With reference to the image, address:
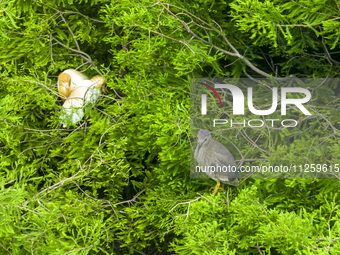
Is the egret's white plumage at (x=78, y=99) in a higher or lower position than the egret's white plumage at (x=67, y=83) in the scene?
lower

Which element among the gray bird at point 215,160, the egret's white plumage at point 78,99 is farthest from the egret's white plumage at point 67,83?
the gray bird at point 215,160

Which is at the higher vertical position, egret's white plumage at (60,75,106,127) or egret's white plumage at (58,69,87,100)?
egret's white plumage at (58,69,87,100)

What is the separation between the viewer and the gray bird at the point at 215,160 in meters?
1.34

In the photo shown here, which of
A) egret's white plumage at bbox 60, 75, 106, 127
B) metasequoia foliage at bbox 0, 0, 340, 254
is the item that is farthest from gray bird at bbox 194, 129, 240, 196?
egret's white plumage at bbox 60, 75, 106, 127

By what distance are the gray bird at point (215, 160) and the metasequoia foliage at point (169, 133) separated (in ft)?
0.18

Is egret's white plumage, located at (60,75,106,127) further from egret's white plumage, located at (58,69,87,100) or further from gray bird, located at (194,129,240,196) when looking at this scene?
gray bird, located at (194,129,240,196)

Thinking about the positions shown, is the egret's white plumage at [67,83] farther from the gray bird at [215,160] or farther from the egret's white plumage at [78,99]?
the gray bird at [215,160]

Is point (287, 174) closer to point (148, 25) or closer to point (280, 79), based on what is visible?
A: point (280, 79)

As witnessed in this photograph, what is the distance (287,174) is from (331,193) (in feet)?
0.51

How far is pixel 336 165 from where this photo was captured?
124 centimetres

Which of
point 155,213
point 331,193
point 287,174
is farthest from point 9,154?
point 331,193

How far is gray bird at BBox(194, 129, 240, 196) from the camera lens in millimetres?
1343

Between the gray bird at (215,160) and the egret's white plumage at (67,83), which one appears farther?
the egret's white plumage at (67,83)

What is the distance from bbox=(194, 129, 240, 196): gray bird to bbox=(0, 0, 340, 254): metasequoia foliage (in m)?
0.06
